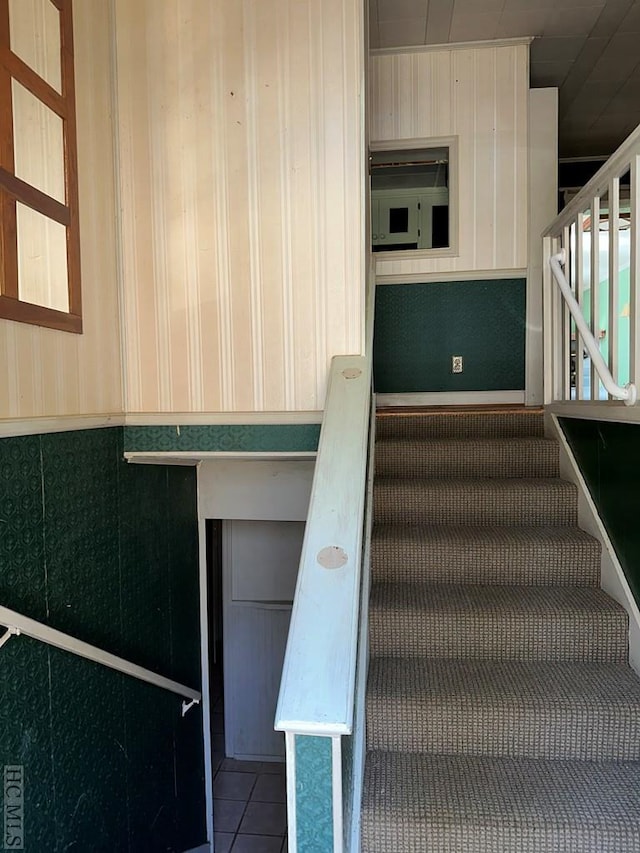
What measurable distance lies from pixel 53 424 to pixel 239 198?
1.11 m

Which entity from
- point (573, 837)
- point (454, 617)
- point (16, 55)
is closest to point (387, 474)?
point (454, 617)

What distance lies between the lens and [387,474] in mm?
2686

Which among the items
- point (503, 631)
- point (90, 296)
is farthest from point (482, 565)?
point (90, 296)

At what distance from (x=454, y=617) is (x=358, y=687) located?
0.57m

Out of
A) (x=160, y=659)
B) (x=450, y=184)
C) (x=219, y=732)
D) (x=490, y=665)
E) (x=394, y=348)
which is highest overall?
(x=450, y=184)

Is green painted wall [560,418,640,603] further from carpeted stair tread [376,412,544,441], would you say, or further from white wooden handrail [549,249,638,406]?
carpeted stair tread [376,412,544,441]

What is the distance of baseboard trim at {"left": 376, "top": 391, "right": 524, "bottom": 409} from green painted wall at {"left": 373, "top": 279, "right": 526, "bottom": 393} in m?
0.03

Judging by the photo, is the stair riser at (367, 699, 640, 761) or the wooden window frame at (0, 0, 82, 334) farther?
the stair riser at (367, 699, 640, 761)

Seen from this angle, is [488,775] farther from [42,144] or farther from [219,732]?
[219,732]

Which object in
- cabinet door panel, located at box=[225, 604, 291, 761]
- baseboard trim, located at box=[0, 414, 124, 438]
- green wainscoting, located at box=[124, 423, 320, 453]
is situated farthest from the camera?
cabinet door panel, located at box=[225, 604, 291, 761]

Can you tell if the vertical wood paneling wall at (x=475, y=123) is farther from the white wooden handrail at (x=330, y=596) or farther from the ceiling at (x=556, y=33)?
the white wooden handrail at (x=330, y=596)

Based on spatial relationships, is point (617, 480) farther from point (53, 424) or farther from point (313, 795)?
point (53, 424)

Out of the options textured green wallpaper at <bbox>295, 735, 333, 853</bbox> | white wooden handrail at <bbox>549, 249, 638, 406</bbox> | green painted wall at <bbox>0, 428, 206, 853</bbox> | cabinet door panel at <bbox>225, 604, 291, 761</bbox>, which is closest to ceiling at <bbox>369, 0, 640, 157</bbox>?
white wooden handrail at <bbox>549, 249, 638, 406</bbox>

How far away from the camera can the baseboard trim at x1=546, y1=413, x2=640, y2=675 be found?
1.90 meters
